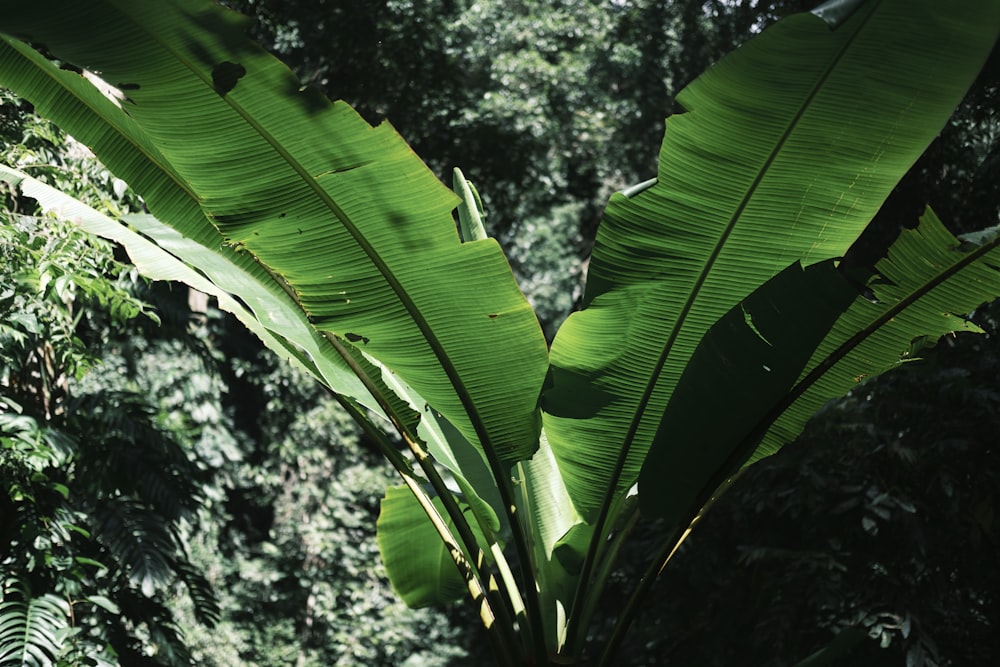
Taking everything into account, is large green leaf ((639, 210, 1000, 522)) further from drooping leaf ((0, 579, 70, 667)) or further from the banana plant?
drooping leaf ((0, 579, 70, 667))

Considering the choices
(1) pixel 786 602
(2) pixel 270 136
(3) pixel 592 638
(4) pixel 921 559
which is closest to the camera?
(2) pixel 270 136

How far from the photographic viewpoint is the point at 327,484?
852 cm

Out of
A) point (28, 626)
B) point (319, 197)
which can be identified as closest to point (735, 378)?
point (319, 197)

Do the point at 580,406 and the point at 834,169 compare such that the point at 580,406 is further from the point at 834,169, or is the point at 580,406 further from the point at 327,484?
the point at 327,484

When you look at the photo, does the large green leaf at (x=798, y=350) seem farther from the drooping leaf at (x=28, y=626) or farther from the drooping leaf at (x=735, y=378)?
the drooping leaf at (x=28, y=626)

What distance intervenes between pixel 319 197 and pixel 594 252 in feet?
1.47

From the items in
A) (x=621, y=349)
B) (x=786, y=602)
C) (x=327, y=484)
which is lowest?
(x=327, y=484)

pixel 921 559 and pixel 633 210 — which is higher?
pixel 633 210

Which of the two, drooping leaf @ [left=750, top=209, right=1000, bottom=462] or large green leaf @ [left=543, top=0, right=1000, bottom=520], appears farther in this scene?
drooping leaf @ [left=750, top=209, right=1000, bottom=462]

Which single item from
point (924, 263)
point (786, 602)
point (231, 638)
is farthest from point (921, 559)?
point (231, 638)

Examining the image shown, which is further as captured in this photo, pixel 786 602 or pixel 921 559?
pixel 786 602

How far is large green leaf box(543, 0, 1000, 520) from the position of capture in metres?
1.14

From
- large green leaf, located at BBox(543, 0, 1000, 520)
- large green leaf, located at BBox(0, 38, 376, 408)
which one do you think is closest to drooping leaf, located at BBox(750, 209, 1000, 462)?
large green leaf, located at BBox(543, 0, 1000, 520)

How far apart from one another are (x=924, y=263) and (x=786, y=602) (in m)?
2.47
